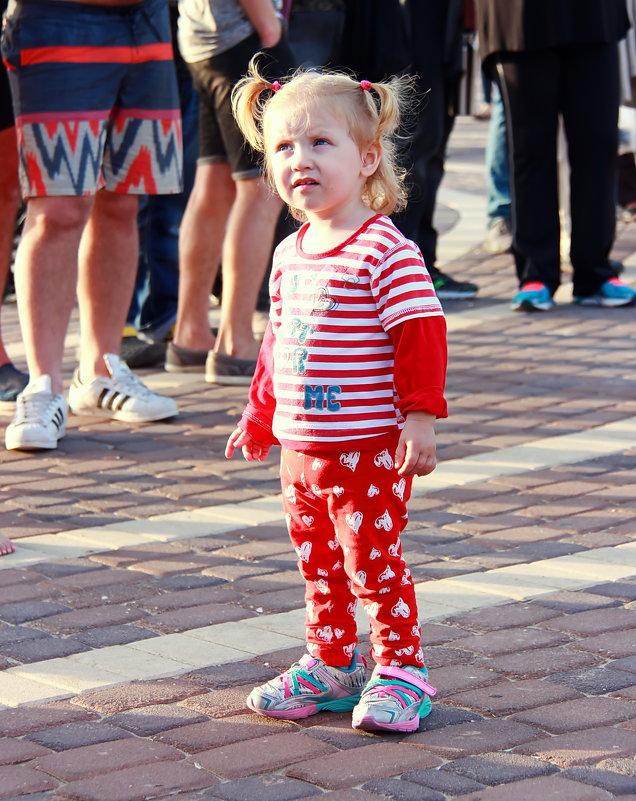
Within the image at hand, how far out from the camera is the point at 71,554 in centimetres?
414

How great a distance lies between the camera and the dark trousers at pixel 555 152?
7.39 m

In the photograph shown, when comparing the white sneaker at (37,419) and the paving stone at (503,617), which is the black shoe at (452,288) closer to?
the white sneaker at (37,419)

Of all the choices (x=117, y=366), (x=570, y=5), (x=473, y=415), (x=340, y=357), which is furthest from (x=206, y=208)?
(x=340, y=357)

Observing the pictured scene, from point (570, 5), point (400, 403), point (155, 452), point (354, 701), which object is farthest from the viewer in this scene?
point (570, 5)

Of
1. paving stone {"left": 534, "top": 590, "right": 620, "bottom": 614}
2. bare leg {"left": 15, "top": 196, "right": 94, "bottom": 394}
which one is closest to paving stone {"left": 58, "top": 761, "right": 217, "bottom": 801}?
paving stone {"left": 534, "top": 590, "right": 620, "bottom": 614}

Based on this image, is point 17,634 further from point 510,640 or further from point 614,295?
point 614,295

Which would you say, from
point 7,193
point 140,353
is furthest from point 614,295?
point 7,193

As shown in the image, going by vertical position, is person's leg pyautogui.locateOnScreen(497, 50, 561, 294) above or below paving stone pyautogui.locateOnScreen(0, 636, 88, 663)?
above

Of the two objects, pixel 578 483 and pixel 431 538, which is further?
pixel 578 483

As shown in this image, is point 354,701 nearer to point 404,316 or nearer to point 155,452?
point 404,316

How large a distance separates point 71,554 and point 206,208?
269cm

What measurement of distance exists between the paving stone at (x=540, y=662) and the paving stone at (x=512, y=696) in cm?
5

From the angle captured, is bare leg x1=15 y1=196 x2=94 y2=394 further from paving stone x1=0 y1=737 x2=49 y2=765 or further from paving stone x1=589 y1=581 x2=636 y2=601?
paving stone x1=0 y1=737 x2=49 y2=765

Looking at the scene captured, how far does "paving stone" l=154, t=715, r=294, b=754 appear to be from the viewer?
2.88 meters
